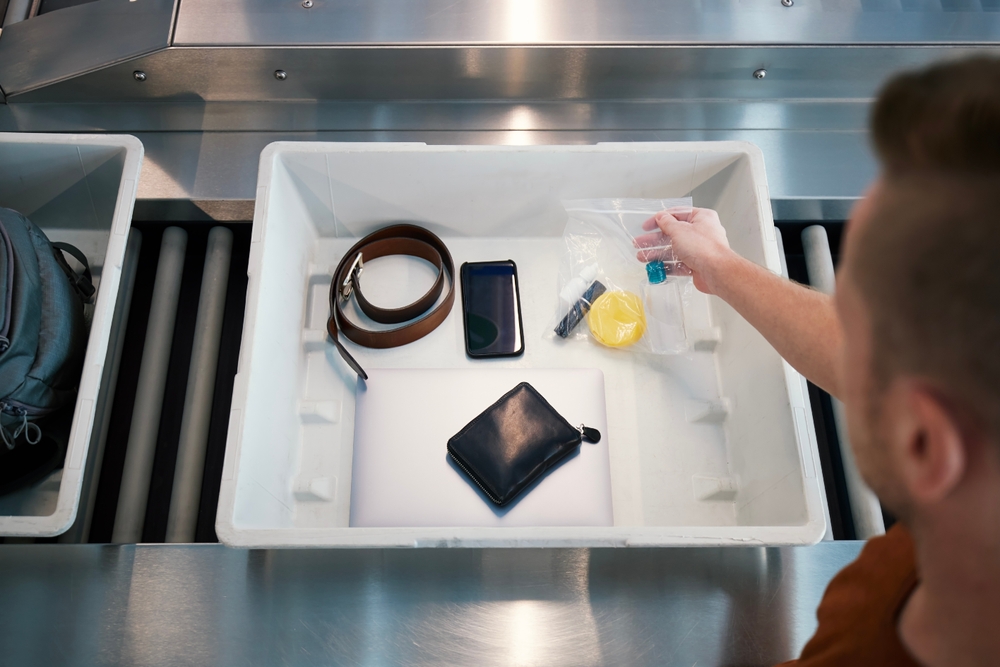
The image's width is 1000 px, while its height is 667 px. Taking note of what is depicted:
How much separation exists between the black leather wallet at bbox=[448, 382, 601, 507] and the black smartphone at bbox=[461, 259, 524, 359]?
0.38ft

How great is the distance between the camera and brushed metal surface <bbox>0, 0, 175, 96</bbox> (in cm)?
121

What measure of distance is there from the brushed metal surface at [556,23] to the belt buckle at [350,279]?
409mm

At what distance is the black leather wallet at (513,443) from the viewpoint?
0.92 m

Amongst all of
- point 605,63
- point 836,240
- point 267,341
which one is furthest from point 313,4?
point 836,240

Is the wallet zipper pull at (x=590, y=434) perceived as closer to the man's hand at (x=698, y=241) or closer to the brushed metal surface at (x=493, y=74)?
the man's hand at (x=698, y=241)

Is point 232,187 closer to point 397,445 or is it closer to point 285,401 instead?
point 285,401

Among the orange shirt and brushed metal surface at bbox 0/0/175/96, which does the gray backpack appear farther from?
the orange shirt

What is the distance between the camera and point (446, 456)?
3.14 feet

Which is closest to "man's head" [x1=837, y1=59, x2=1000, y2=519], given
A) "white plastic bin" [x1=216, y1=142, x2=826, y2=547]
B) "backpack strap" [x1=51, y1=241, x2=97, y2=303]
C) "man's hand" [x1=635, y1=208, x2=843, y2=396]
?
"man's hand" [x1=635, y1=208, x2=843, y2=396]

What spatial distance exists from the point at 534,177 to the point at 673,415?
1.45ft

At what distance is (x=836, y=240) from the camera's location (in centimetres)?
131

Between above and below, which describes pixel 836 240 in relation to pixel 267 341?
above

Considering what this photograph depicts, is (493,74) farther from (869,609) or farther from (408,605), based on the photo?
(869,609)

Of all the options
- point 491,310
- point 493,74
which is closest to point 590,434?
point 491,310
